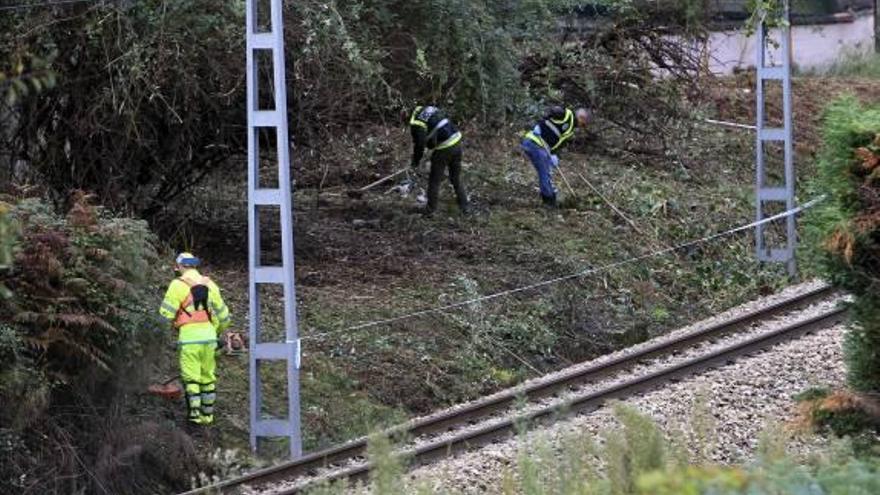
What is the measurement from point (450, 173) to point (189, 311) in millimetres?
8093

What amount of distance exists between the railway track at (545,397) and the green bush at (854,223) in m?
2.13

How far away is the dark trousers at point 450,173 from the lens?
838 inches

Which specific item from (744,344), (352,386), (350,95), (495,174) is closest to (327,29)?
(350,95)

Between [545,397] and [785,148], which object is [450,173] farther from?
[545,397]

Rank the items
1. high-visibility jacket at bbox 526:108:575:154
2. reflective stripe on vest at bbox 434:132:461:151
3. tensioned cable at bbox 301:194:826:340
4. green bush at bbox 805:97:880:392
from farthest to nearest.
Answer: high-visibility jacket at bbox 526:108:575:154
reflective stripe on vest at bbox 434:132:461:151
tensioned cable at bbox 301:194:826:340
green bush at bbox 805:97:880:392

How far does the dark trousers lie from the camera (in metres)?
21.3

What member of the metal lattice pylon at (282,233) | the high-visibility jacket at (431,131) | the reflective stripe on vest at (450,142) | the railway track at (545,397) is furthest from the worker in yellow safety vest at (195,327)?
the reflective stripe on vest at (450,142)

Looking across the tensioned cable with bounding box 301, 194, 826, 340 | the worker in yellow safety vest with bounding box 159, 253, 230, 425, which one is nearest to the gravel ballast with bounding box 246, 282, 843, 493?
the tensioned cable with bounding box 301, 194, 826, 340

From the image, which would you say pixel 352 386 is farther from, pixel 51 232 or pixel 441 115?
pixel 441 115

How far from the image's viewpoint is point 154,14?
674 inches

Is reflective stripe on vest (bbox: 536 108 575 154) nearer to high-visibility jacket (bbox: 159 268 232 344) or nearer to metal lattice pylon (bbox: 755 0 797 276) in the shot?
metal lattice pylon (bbox: 755 0 797 276)

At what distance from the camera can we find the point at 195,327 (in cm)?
1446

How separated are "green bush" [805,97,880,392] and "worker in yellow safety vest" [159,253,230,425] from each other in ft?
18.0

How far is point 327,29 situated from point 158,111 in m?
2.11
